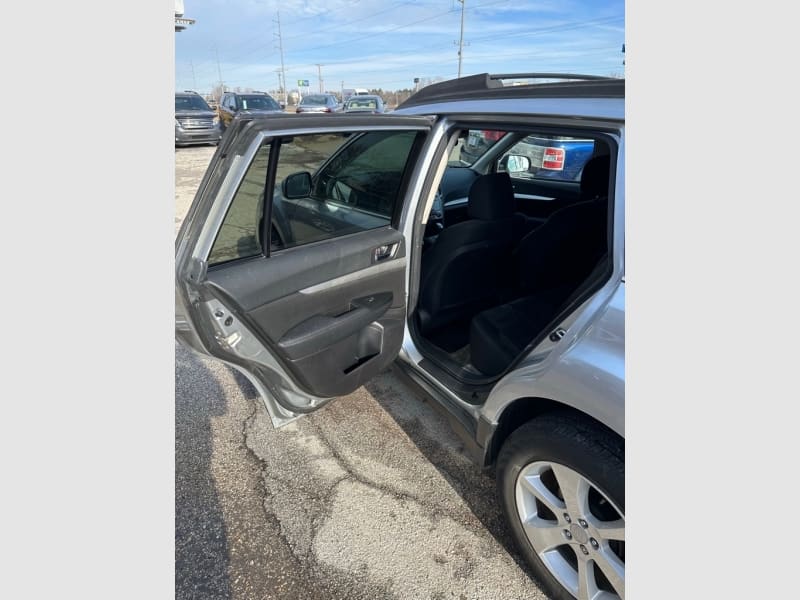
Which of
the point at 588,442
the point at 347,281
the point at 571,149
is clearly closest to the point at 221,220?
the point at 347,281

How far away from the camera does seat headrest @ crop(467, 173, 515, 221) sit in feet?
8.13

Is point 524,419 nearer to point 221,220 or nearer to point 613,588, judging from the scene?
point 613,588

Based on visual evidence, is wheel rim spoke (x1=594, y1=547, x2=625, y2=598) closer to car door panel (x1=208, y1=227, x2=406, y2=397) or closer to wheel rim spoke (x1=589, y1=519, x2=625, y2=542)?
wheel rim spoke (x1=589, y1=519, x2=625, y2=542)

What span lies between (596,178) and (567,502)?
2.41 m

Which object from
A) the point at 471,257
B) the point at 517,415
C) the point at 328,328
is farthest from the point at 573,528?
the point at 471,257

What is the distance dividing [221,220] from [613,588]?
1.78 m

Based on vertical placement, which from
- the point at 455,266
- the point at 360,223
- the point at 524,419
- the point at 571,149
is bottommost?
the point at 524,419

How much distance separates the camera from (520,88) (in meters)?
1.96

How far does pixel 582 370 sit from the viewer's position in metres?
1.38

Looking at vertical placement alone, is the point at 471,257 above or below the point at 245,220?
below

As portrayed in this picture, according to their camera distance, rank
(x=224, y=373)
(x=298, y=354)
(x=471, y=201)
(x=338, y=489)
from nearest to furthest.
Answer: (x=298, y=354) < (x=338, y=489) < (x=471, y=201) < (x=224, y=373)

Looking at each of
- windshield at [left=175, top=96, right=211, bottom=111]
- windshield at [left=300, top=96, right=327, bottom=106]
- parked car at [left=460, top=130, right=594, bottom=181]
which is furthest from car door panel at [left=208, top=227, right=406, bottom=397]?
windshield at [left=300, top=96, right=327, bottom=106]

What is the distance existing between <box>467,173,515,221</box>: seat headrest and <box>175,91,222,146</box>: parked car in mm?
14378

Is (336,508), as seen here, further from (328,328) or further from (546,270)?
(546,270)
